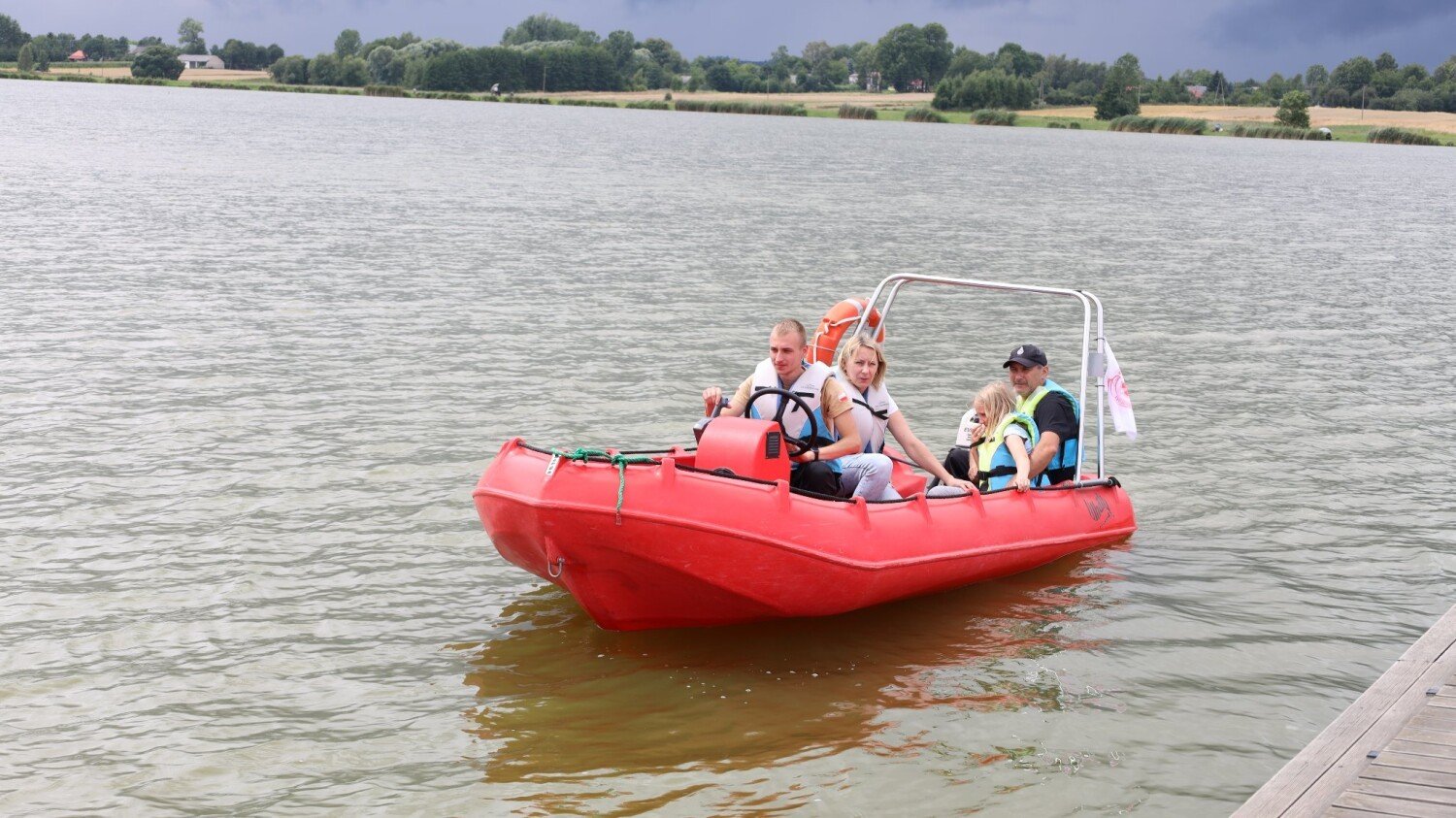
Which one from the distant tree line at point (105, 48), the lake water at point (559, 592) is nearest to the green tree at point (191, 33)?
the distant tree line at point (105, 48)

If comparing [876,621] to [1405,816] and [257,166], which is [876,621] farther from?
[257,166]

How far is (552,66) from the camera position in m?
152

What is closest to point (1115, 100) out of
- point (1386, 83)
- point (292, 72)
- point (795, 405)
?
point (1386, 83)

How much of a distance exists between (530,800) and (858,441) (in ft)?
9.82

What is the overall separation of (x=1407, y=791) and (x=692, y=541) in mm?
3238

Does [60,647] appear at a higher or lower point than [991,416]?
lower

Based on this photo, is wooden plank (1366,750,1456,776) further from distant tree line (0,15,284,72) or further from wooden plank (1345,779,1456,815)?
distant tree line (0,15,284,72)

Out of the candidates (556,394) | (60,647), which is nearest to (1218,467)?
(556,394)

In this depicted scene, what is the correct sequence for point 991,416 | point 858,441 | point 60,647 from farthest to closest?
point 991,416 < point 858,441 < point 60,647

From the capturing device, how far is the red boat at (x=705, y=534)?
6867 millimetres

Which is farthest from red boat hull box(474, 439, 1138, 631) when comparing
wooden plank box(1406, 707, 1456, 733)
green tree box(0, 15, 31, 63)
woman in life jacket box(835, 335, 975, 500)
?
green tree box(0, 15, 31, 63)

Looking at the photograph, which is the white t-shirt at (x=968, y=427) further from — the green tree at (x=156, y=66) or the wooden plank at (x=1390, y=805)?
the green tree at (x=156, y=66)

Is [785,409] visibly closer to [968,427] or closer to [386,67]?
[968,427]

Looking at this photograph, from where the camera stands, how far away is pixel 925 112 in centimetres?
11831
